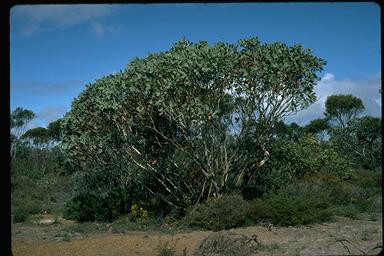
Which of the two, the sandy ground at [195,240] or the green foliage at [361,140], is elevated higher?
the green foliage at [361,140]

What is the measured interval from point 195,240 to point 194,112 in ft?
12.4

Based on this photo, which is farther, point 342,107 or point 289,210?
point 342,107

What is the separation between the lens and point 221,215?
500 inches

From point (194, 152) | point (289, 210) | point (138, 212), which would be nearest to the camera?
point (289, 210)

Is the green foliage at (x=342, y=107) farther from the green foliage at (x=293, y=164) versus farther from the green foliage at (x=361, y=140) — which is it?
the green foliage at (x=293, y=164)

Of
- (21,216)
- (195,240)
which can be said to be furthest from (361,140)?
(21,216)

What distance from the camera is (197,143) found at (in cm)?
1431

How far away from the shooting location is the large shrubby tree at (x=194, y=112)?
44.7 ft

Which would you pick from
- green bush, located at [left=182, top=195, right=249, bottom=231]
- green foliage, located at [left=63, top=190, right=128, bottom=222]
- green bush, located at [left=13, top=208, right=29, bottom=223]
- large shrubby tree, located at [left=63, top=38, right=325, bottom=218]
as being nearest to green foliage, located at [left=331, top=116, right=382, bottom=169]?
large shrubby tree, located at [left=63, top=38, right=325, bottom=218]

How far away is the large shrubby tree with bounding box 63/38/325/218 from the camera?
1362 cm

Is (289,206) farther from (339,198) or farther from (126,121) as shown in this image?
(126,121)

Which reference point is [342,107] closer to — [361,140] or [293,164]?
[361,140]

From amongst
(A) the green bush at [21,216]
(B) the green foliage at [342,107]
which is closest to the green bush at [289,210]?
(A) the green bush at [21,216]

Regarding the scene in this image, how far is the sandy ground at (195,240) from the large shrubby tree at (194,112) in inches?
106
